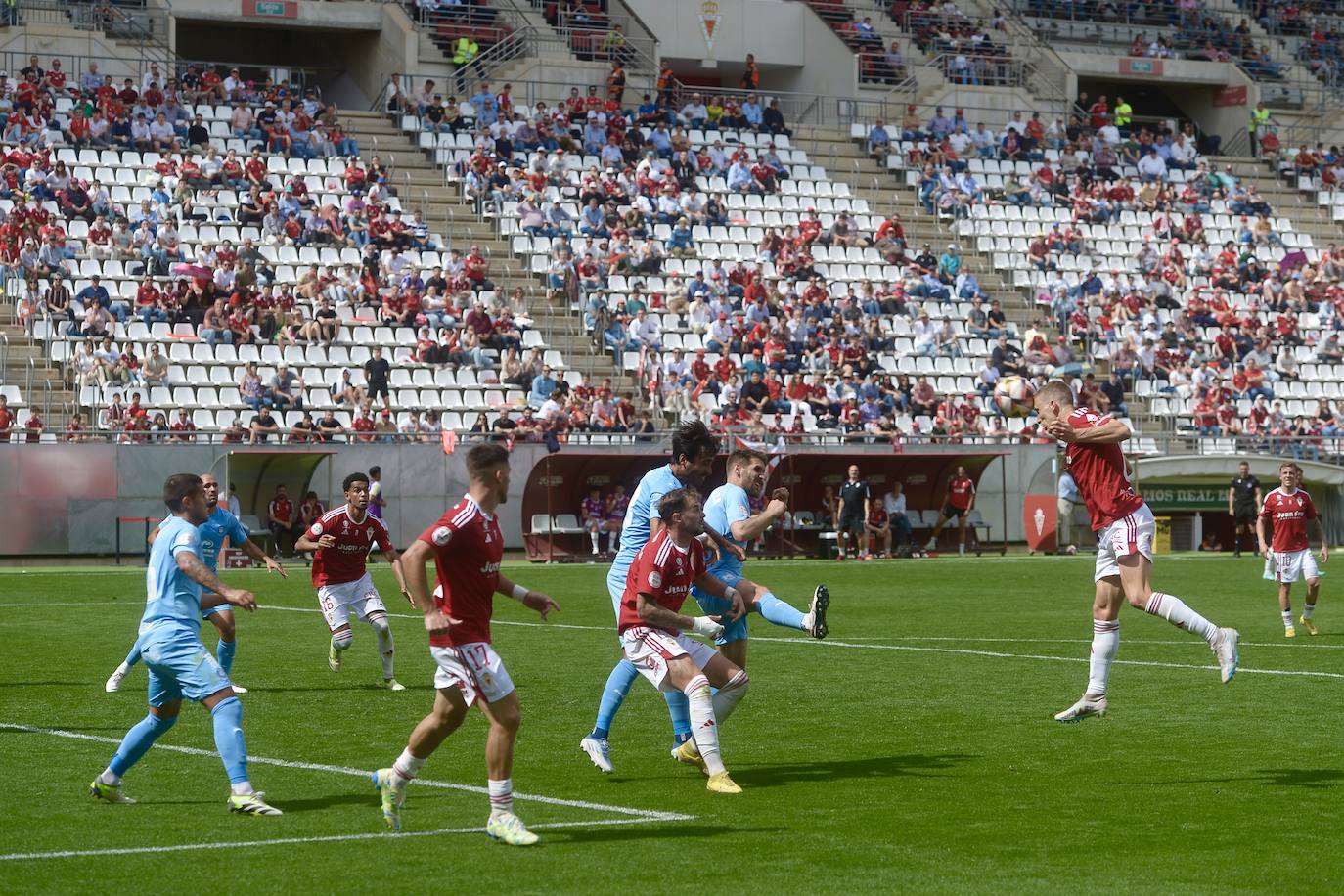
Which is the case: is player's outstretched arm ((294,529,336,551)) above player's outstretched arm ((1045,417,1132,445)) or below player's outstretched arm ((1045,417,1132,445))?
below

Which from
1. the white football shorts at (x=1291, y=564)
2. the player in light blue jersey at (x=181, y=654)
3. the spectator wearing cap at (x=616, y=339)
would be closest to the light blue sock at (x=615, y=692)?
the player in light blue jersey at (x=181, y=654)

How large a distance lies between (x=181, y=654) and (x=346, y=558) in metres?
6.72

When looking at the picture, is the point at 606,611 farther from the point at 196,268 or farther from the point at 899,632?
the point at 196,268

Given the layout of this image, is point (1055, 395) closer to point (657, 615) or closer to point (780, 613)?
point (780, 613)

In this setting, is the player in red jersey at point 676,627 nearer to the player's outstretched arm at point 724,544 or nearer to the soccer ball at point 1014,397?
the player's outstretched arm at point 724,544

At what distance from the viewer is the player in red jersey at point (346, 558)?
1683 cm

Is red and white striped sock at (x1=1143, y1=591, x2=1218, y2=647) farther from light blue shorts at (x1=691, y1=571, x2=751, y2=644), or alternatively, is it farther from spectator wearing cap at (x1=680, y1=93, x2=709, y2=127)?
spectator wearing cap at (x1=680, y1=93, x2=709, y2=127)

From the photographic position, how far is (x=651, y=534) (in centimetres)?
1165

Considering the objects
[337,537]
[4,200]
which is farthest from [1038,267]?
[337,537]

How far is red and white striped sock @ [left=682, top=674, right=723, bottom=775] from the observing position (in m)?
10.6

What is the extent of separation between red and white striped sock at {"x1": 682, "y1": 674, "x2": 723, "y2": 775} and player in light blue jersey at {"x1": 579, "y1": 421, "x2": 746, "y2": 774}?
0.73 metres

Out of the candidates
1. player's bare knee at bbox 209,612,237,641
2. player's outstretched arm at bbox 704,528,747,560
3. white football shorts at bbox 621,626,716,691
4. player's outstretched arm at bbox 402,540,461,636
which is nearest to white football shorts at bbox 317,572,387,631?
player's bare knee at bbox 209,612,237,641

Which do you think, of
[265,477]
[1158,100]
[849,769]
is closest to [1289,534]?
[849,769]

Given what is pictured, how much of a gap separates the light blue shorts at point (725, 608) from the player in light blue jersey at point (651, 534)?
195 mm
